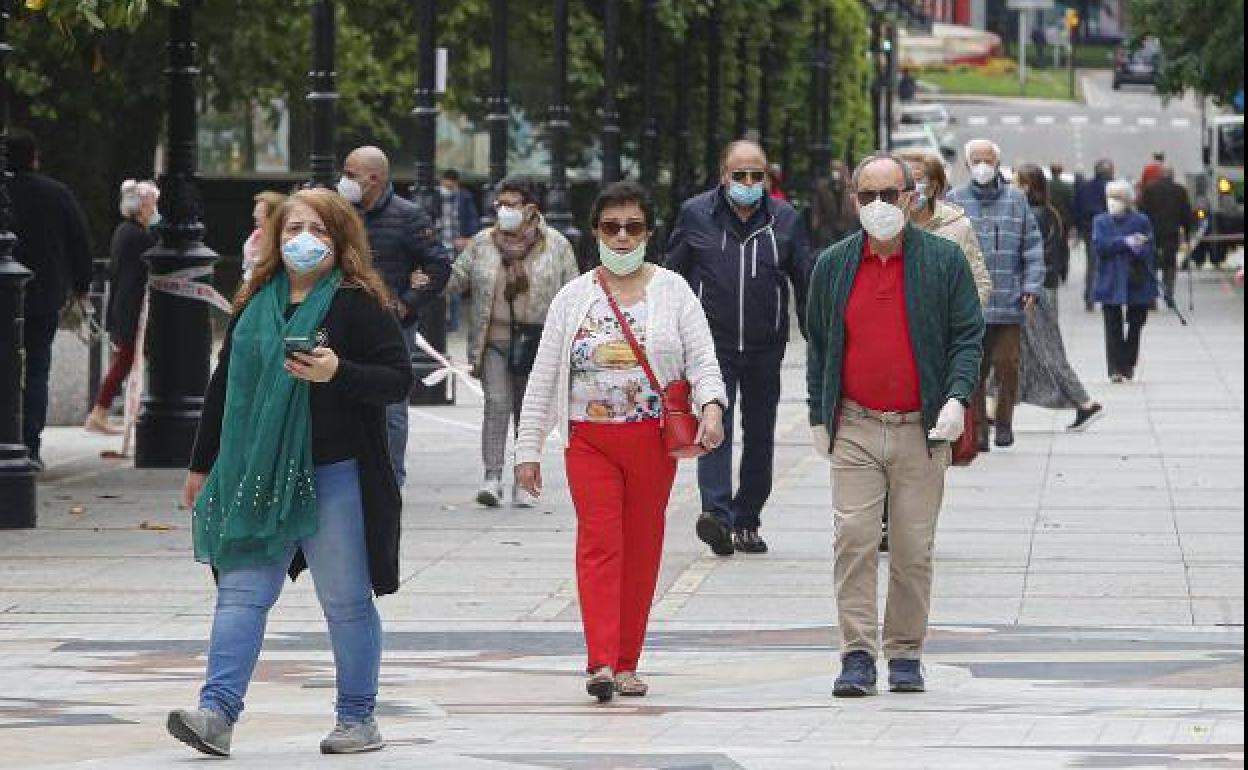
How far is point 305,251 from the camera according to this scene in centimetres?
880

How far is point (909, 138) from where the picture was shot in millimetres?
85375

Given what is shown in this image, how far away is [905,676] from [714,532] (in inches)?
154

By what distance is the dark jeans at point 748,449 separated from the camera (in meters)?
14.2

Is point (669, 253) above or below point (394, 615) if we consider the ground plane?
above

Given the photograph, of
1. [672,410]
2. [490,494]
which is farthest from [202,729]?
[490,494]

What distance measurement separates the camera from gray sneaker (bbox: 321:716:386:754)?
29.0ft

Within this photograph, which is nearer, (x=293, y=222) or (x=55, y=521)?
(x=293, y=222)

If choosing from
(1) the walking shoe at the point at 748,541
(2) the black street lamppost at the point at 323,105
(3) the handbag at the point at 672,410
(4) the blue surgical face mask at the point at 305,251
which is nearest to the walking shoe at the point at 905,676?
(3) the handbag at the point at 672,410

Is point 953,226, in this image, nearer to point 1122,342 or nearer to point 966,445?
point 966,445

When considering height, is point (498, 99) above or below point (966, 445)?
above

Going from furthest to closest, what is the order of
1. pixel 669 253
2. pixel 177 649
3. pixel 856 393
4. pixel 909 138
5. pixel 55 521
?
pixel 909 138 → pixel 55 521 → pixel 669 253 → pixel 177 649 → pixel 856 393

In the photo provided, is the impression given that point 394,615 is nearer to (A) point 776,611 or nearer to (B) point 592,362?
(A) point 776,611

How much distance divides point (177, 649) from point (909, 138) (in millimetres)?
74809

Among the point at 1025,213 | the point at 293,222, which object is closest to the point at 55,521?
A: the point at 1025,213
